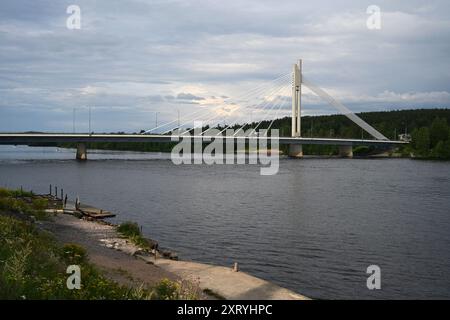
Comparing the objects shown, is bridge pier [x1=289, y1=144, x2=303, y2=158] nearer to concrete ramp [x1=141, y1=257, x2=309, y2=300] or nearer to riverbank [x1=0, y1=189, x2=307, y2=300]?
riverbank [x1=0, y1=189, x2=307, y2=300]

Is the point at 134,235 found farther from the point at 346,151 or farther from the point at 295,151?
the point at 346,151

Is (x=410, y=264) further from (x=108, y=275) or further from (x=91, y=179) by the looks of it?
(x=91, y=179)

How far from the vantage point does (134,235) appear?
78.3 ft

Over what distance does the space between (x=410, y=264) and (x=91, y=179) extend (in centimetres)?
4762

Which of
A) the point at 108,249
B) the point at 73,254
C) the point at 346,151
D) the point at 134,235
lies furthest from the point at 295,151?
the point at 73,254

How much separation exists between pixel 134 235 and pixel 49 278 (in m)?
11.8

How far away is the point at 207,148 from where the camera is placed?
178 metres

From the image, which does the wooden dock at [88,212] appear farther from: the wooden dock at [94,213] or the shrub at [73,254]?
the shrub at [73,254]

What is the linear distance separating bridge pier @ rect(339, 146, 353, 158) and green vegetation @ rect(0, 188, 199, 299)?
405 ft

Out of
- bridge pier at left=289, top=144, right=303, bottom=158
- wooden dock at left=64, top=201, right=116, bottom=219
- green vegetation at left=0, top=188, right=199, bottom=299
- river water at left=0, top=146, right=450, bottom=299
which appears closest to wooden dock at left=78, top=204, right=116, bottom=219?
wooden dock at left=64, top=201, right=116, bottom=219

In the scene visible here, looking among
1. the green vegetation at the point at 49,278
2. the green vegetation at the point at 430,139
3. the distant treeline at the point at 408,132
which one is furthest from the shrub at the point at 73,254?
the green vegetation at the point at 430,139

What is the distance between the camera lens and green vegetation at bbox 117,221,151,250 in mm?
22222
